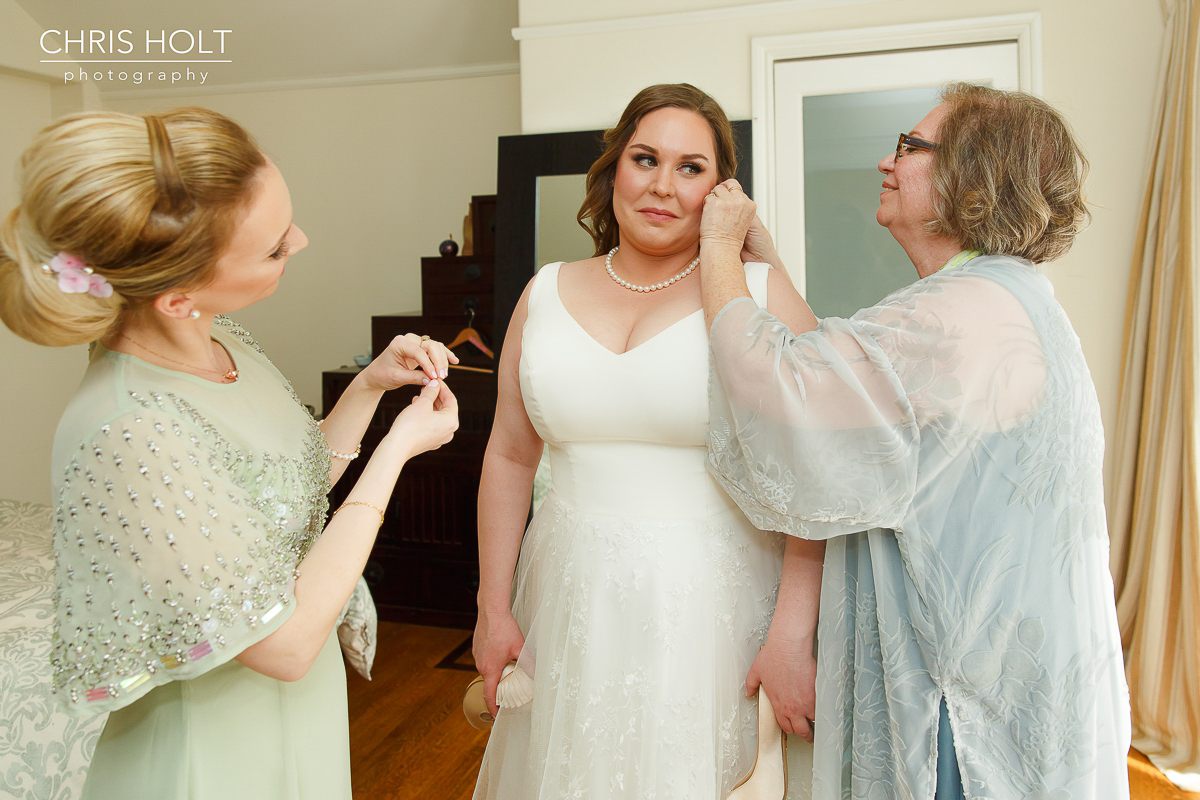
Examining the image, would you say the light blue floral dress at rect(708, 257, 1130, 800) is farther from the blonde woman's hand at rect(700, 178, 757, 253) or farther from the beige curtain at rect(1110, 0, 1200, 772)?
the beige curtain at rect(1110, 0, 1200, 772)

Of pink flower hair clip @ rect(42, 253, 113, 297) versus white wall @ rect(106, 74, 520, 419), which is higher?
white wall @ rect(106, 74, 520, 419)

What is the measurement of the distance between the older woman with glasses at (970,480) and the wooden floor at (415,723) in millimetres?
1796

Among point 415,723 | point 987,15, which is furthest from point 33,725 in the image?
point 987,15

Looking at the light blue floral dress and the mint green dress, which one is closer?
the mint green dress

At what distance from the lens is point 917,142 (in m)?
1.14

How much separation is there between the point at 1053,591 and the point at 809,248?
90.8 inches

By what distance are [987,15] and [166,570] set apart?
10.7 ft

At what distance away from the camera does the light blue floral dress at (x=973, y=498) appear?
100cm

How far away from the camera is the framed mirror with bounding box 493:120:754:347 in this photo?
3271 mm

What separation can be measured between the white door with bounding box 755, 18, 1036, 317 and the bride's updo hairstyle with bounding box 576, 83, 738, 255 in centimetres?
173

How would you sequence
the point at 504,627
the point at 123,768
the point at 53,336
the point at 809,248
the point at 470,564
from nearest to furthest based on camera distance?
the point at 53,336
the point at 123,768
the point at 504,627
the point at 809,248
the point at 470,564

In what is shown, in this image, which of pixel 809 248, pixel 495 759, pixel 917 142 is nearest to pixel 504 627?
pixel 495 759

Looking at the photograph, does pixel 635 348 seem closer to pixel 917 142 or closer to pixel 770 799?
pixel 917 142

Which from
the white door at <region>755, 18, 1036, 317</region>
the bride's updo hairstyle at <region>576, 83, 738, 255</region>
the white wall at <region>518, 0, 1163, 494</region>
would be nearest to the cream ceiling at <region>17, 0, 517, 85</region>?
the white wall at <region>518, 0, 1163, 494</region>
